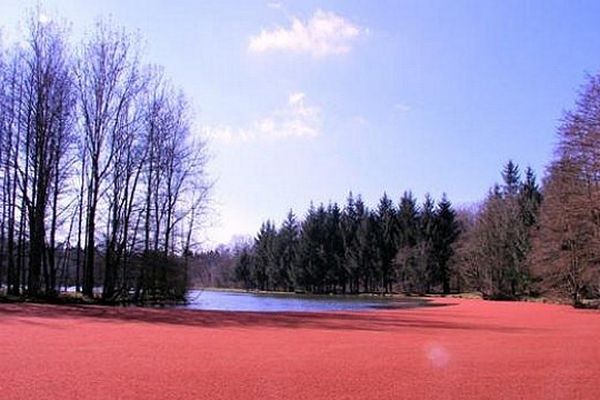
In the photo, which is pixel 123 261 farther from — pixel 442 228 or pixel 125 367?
pixel 442 228

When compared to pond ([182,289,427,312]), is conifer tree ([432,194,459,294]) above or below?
above

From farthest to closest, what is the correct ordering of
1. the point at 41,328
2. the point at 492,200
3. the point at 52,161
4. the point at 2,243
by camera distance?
the point at 492,200 < the point at 2,243 < the point at 52,161 < the point at 41,328

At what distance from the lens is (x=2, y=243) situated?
30.6 meters

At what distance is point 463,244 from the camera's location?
59.7 meters

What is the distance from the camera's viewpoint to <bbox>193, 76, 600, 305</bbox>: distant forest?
3020 cm

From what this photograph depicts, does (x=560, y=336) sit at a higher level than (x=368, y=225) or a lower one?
lower

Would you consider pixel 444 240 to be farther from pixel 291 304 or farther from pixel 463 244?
pixel 291 304

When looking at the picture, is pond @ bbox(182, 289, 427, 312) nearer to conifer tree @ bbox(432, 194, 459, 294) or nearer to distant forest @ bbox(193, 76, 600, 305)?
distant forest @ bbox(193, 76, 600, 305)

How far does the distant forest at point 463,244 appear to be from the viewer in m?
30.2

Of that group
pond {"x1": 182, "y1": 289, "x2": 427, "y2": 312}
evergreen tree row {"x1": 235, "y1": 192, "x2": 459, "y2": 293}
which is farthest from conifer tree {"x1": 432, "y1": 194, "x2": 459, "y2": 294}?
pond {"x1": 182, "y1": 289, "x2": 427, "y2": 312}

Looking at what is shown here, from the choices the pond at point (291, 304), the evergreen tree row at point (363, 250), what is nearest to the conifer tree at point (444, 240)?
the evergreen tree row at point (363, 250)

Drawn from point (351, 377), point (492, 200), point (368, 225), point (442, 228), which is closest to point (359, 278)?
point (368, 225)

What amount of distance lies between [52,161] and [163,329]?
16.7m

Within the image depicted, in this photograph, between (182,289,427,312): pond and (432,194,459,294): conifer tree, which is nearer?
(182,289,427,312): pond
